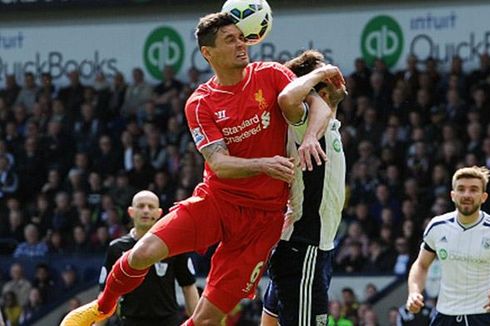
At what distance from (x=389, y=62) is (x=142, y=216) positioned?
9.85 m

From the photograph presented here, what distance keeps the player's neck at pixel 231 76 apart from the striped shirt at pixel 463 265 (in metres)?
2.67

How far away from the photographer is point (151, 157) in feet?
67.0

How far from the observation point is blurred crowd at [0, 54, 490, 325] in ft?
57.4

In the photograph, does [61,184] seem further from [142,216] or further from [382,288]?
[142,216]

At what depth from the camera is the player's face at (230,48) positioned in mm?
8500

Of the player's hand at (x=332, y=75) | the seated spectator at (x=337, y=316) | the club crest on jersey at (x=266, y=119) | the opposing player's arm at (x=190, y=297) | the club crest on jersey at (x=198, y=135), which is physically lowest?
the seated spectator at (x=337, y=316)

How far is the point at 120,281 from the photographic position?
8.68 m

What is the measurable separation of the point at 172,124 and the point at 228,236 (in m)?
11.9

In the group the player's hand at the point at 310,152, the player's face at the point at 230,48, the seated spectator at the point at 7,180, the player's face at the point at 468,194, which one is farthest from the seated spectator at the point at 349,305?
the player's hand at the point at 310,152

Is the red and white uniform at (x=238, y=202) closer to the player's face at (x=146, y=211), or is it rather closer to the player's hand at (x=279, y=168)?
the player's hand at (x=279, y=168)

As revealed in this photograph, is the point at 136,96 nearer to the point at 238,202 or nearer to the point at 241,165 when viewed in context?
the point at 238,202

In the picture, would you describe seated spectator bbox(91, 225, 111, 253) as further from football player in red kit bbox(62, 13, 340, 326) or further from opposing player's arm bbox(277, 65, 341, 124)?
opposing player's arm bbox(277, 65, 341, 124)

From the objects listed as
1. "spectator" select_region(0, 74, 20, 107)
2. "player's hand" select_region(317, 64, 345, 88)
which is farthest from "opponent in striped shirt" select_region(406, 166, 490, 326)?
"spectator" select_region(0, 74, 20, 107)

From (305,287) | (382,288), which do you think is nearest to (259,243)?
(305,287)
